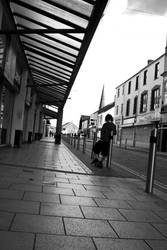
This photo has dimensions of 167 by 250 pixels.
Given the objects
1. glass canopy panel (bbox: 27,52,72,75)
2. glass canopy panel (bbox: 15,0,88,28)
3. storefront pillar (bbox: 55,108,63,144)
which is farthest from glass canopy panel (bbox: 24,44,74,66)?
storefront pillar (bbox: 55,108,63,144)

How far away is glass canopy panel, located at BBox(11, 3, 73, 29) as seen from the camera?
916 cm

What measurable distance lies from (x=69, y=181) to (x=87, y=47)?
4933 millimetres

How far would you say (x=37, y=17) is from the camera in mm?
9477

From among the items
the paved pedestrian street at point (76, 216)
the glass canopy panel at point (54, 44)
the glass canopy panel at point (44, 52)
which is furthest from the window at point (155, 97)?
the paved pedestrian street at point (76, 216)

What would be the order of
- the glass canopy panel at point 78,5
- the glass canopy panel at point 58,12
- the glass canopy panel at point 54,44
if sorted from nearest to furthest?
the glass canopy panel at point 78,5, the glass canopy panel at point 58,12, the glass canopy panel at point 54,44

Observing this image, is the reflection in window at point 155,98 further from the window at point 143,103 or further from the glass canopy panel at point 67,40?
the glass canopy panel at point 67,40

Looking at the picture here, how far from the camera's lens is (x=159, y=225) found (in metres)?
3.61

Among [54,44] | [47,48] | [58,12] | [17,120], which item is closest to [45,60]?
[47,48]

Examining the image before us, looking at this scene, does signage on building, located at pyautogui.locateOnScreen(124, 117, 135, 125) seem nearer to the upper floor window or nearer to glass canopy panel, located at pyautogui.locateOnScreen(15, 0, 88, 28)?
the upper floor window

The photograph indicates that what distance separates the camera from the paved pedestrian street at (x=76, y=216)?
9.09 ft

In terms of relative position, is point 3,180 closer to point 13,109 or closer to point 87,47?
point 87,47

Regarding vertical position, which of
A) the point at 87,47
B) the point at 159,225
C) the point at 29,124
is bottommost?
the point at 159,225

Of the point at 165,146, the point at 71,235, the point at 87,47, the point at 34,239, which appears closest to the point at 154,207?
the point at 71,235

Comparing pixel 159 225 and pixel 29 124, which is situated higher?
pixel 29 124
